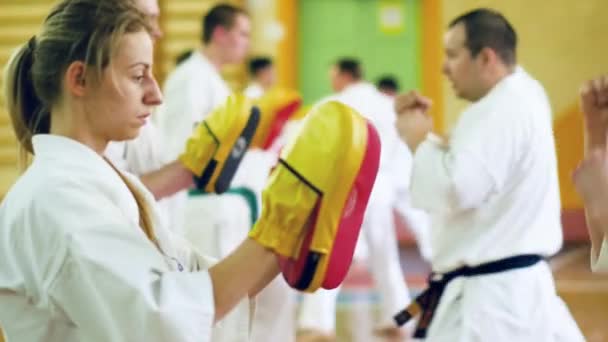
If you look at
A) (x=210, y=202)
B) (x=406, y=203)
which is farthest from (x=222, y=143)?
(x=406, y=203)

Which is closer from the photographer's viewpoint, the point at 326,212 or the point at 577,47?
the point at 326,212

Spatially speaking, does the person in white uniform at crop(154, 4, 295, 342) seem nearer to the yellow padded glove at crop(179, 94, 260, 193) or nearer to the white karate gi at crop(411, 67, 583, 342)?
the white karate gi at crop(411, 67, 583, 342)

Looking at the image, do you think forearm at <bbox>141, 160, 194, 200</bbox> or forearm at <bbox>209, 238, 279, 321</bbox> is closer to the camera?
forearm at <bbox>209, 238, 279, 321</bbox>

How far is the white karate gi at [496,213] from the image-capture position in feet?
9.65

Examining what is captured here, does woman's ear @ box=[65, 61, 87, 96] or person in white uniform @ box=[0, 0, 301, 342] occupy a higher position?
woman's ear @ box=[65, 61, 87, 96]

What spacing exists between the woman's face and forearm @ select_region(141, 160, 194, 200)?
939mm

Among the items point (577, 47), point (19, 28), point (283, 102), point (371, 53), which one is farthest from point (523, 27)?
point (283, 102)

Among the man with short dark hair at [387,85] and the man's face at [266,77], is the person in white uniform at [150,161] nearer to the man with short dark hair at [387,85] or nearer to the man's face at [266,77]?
the man's face at [266,77]

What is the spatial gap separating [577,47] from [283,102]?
700 centimetres

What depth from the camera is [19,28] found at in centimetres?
966

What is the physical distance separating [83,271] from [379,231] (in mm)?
4785

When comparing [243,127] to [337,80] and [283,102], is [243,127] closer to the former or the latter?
[283,102]

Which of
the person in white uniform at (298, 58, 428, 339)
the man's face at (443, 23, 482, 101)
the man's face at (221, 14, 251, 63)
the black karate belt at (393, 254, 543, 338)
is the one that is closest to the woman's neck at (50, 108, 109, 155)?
the black karate belt at (393, 254, 543, 338)

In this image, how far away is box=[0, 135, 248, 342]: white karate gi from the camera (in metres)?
1.53
